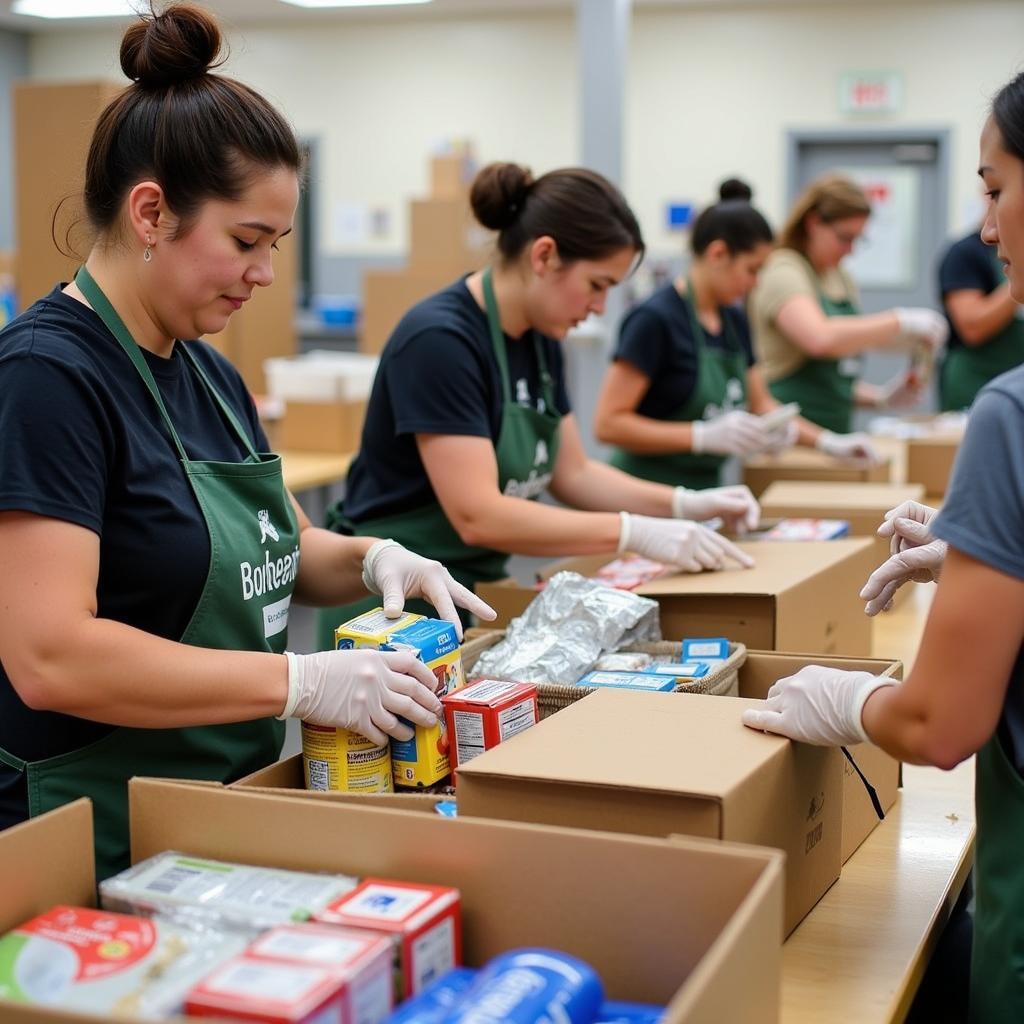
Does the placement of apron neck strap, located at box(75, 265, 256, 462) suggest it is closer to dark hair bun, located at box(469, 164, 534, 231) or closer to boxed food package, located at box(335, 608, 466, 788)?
boxed food package, located at box(335, 608, 466, 788)

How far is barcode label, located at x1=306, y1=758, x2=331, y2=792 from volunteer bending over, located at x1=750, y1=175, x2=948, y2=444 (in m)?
2.51

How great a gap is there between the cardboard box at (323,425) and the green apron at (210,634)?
263cm

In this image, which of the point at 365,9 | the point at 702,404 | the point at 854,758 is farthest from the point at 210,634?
the point at 365,9

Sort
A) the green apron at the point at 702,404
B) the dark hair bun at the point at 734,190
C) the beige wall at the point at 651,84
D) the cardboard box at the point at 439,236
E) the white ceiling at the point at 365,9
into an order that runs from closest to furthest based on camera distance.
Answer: the green apron at the point at 702,404
the dark hair bun at the point at 734,190
the cardboard box at the point at 439,236
the beige wall at the point at 651,84
the white ceiling at the point at 365,9

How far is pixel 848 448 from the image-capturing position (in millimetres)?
3551

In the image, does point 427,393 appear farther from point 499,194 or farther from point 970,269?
point 970,269

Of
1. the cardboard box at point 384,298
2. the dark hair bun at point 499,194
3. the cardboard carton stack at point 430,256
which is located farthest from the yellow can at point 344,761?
the cardboard box at point 384,298

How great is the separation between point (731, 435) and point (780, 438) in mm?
208

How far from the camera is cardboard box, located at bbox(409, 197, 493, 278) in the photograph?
5.75m

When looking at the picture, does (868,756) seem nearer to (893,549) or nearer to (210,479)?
(893,549)

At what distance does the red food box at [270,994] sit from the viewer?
829 millimetres

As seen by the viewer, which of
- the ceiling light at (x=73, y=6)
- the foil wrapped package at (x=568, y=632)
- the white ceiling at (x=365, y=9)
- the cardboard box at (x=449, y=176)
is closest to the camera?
the foil wrapped package at (x=568, y=632)

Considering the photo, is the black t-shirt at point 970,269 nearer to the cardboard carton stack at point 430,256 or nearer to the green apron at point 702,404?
the green apron at point 702,404

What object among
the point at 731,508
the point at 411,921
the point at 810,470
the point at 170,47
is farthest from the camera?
the point at 810,470
